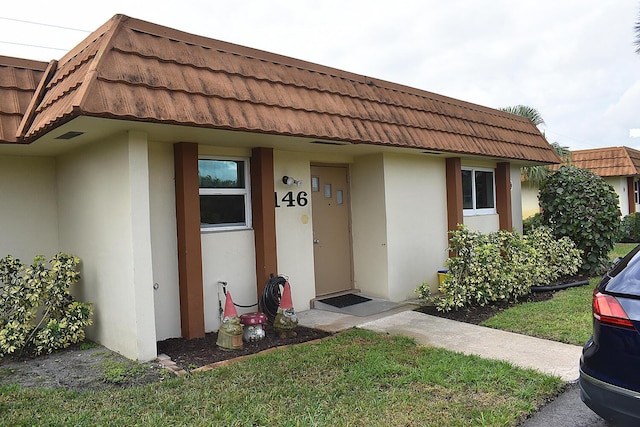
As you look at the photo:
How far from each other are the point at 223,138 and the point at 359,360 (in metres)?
3.20

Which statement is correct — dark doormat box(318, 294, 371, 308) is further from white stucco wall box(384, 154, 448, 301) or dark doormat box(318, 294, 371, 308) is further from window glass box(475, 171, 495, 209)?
window glass box(475, 171, 495, 209)

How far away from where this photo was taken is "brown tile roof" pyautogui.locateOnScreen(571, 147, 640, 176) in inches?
761

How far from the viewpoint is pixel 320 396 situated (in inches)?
155

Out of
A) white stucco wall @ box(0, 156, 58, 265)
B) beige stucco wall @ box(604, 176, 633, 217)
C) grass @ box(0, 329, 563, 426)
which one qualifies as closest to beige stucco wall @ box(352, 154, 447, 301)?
grass @ box(0, 329, 563, 426)

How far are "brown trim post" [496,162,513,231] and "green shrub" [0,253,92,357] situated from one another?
9052 mm

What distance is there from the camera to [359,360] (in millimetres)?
4855

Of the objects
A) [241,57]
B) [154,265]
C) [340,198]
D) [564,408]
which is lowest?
[564,408]

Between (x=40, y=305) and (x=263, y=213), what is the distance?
3004mm

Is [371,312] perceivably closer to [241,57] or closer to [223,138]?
[223,138]

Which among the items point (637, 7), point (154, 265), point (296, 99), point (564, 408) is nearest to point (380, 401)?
point (564, 408)

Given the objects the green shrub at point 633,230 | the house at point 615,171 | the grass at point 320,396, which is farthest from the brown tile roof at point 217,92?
the house at point 615,171

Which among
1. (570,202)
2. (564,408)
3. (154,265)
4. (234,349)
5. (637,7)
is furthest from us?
(570,202)

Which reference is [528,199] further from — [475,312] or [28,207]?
[28,207]

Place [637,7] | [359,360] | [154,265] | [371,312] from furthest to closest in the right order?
[637,7] → [371,312] → [154,265] → [359,360]
